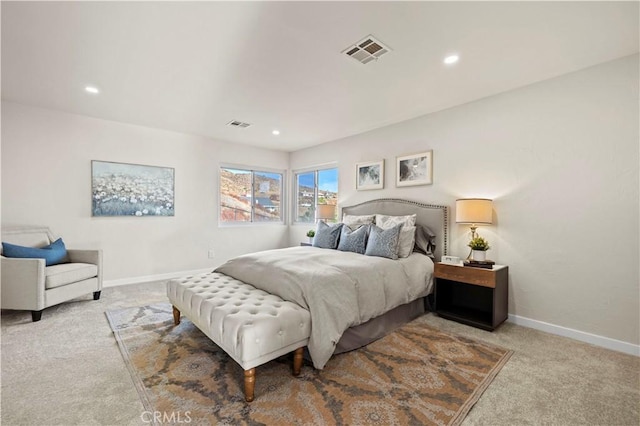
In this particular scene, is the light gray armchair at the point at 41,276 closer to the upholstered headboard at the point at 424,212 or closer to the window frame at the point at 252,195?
the window frame at the point at 252,195

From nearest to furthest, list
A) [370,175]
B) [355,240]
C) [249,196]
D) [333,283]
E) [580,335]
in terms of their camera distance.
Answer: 1. [333,283]
2. [580,335]
3. [355,240]
4. [370,175]
5. [249,196]

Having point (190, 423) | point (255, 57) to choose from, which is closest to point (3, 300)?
point (190, 423)

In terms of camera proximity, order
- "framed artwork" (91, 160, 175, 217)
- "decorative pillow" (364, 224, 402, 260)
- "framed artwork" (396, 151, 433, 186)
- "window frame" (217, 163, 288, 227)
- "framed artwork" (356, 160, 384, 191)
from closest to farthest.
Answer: "decorative pillow" (364, 224, 402, 260), "framed artwork" (396, 151, 433, 186), "framed artwork" (91, 160, 175, 217), "framed artwork" (356, 160, 384, 191), "window frame" (217, 163, 288, 227)

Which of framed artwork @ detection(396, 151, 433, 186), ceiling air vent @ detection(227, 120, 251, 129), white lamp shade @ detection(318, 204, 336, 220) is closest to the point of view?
framed artwork @ detection(396, 151, 433, 186)

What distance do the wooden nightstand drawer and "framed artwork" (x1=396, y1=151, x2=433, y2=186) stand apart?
1.24 m

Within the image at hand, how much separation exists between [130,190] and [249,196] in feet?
6.90

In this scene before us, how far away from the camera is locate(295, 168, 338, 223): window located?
17.9 ft

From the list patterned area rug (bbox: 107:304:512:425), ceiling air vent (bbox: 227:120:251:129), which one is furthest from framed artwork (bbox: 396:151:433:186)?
ceiling air vent (bbox: 227:120:251:129)

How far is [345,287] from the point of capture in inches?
93.8

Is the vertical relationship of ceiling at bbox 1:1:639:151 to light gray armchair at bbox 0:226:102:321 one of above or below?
above

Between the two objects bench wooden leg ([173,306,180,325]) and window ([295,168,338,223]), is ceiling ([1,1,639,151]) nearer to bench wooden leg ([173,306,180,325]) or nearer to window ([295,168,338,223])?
window ([295,168,338,223])

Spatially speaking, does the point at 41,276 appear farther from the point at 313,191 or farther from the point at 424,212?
the point at 424,212

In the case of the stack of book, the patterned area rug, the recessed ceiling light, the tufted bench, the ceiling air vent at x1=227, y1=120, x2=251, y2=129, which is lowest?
the patterned area rug

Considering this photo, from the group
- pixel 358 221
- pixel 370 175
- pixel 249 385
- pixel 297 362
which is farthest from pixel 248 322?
pixel 370 175
